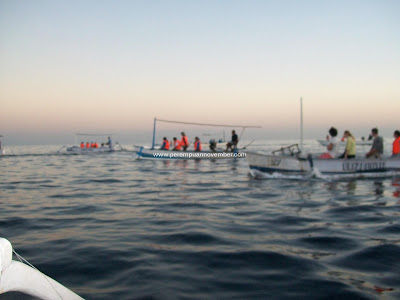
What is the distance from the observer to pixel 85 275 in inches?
177

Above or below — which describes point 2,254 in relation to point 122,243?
above

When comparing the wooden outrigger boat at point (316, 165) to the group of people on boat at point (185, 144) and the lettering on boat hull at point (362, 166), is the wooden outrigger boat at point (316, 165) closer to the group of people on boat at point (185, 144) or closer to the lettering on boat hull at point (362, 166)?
the lettering on boat hull at point (362, 166)

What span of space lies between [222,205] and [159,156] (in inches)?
798

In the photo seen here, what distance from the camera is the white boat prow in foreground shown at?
209cm

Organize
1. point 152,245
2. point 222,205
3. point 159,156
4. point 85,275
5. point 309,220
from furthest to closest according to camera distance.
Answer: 1. point 159,156
2. point 222,205
3. point 309,220
4. point 152,245
5. point 85,275

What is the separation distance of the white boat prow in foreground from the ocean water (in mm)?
224

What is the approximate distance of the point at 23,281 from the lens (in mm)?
2270

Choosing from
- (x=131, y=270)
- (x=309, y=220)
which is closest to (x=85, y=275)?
(x=131, y=270)

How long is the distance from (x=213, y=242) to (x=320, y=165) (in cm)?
1064

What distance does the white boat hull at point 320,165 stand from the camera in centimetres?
1502

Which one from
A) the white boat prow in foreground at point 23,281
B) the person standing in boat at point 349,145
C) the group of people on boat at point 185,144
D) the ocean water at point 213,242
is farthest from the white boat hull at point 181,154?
the white boat prow in foreground at point 23,281

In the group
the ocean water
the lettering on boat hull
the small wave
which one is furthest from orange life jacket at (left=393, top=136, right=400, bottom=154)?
the small wave

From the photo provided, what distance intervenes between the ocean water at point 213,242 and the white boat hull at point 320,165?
11.0 ft

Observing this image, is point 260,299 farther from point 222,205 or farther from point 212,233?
point 222,205
